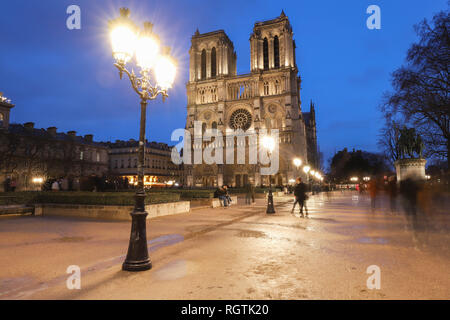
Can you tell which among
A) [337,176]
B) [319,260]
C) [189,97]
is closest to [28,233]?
[319,260]

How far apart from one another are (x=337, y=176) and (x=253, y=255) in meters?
88.7

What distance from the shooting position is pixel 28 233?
751 cm

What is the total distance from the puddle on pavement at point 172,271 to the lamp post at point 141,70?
1.01 ft

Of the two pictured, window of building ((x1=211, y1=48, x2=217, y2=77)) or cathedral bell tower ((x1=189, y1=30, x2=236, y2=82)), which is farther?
window of building ((x1=211, y1=48, x2=217, y2=77))

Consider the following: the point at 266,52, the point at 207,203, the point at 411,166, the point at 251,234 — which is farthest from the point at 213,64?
the point at 251,234

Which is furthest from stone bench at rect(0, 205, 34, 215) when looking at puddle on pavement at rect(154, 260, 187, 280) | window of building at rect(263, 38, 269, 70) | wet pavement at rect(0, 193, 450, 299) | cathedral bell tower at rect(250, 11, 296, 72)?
window of building at rect(263, 38, 269, 70)

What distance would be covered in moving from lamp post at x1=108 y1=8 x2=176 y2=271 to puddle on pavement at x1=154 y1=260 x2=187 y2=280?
1.01 ft

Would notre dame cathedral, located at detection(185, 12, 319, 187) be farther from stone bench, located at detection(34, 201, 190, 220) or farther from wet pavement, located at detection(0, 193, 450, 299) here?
wet pavement, located at detection(0, 193, 450, 299)

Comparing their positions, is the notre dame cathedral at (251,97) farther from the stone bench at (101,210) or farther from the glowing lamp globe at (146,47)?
the glowing lamp globe at (146,47)

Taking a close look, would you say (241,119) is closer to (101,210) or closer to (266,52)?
(266,52)

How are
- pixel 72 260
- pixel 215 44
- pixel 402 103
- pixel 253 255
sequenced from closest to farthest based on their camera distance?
pixel 72 260
pixel 253 255
pixel 402 103
pixel 215 44

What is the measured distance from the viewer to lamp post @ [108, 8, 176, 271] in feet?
14.8

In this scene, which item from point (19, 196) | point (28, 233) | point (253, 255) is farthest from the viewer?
point (19, 196)

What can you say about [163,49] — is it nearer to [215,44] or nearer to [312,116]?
[215,44]
